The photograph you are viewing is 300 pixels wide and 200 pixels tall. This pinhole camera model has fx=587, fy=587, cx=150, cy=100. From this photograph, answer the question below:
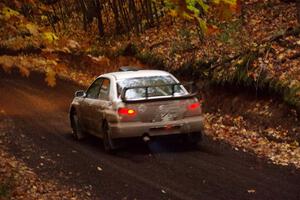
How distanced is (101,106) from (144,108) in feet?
4.37

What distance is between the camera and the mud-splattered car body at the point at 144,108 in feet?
39.0

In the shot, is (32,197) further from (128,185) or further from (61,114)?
(61,114)

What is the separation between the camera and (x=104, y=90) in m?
13.1

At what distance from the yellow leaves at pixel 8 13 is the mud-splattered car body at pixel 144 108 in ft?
20.1

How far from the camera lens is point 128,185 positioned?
952cm

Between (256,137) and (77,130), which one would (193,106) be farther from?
(77,130)

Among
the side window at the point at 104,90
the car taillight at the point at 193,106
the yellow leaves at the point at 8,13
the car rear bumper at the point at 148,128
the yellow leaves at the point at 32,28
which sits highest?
the yellow leaves at the point at 8,13

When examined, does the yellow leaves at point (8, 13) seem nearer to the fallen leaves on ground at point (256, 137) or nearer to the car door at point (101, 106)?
the car door at point (101, 106)

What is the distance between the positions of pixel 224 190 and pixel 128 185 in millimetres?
1585

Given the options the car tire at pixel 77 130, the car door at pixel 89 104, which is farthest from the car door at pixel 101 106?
the car tire at pixel 77 130

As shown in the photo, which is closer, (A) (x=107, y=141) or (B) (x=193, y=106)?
(B) (x=193, y=106)

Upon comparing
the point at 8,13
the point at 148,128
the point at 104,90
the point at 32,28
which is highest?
the point at 8,13

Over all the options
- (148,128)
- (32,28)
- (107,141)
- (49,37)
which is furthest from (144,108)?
(32,28)

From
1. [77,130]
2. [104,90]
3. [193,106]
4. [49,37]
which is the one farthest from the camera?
Result: [77,130]
